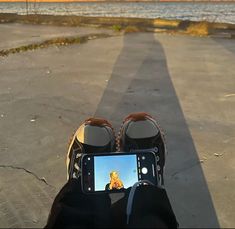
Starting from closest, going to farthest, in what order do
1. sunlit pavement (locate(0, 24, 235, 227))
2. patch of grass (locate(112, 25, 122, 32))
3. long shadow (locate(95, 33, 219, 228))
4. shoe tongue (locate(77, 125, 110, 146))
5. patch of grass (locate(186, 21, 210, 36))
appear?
long shadow (locate(95, 33, 219, 228)), sunlit pavement (locate(0, 24, 235, 227)), shoe tongue (locate(77, 125, 110, 146)), patch of grass (locate(186, 21, 210, 36)), patch of grass (locate(112, 25, 122, 32))

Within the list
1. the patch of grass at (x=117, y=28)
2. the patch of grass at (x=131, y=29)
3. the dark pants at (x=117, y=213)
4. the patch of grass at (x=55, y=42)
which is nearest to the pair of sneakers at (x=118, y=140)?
the dark pants at (x=117, y=213)

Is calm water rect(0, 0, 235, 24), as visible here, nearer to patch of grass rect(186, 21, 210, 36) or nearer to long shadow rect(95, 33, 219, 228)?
patch of grass rect(186, 21, 210, 36)

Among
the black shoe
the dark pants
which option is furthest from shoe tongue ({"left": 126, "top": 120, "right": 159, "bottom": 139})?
the dark pants

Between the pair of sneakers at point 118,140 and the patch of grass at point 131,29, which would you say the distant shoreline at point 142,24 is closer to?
the patch of grass at point 131,29

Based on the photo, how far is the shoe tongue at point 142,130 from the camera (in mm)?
3217

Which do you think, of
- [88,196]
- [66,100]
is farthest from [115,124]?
[88,196]

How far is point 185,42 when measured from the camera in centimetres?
963

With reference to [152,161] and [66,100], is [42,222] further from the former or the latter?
[66,100]

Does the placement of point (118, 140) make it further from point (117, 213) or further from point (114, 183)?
point (117, 213)

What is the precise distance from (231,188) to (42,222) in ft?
4.91

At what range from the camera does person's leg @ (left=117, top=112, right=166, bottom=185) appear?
3.12 meters

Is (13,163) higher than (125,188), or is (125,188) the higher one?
(13,163)

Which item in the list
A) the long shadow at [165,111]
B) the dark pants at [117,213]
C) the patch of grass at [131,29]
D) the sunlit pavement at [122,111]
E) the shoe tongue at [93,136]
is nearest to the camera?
the dark pants at [117,213]

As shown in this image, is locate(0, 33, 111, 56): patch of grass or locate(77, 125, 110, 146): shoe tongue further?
locate(0, 33, 111, 56): patch of grass
